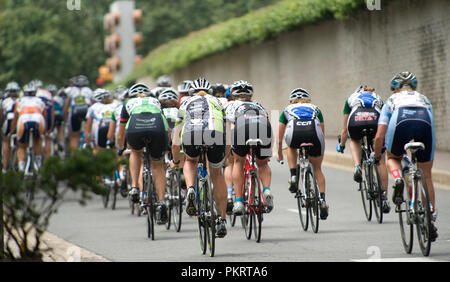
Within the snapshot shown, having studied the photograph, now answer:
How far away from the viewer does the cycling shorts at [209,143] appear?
11.1 metres

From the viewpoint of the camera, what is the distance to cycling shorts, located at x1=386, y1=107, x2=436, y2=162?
1018cm

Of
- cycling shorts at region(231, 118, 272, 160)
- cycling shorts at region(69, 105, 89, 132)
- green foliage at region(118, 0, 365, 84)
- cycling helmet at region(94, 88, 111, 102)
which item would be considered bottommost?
cycling shorts at region(231, 118, 272, 160)

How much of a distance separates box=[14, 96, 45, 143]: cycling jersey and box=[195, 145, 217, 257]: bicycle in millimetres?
9200

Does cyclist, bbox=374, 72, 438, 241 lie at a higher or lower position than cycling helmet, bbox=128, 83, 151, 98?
lower

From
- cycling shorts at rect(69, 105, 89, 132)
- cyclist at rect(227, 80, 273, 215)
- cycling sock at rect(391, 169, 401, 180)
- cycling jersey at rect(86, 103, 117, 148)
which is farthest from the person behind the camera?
cycling shorts at rect(69, 105, 89, 132)

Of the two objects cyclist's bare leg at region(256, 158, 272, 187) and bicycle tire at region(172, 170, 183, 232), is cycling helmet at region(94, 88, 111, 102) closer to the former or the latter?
bicycle tire at region(172, 170, 183, 232)

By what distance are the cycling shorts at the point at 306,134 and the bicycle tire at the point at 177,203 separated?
1.85 meters

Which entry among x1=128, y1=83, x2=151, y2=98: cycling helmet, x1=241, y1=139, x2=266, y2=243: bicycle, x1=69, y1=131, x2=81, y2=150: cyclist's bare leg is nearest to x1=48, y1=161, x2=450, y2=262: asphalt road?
x1=241, y1=139, x2=266, y2=243: bicycle

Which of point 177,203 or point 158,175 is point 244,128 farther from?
point 177,203

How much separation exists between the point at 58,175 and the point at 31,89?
1292cm

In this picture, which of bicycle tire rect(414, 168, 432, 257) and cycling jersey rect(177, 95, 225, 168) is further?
cycling jersey rect(177, 95, 225, 168)

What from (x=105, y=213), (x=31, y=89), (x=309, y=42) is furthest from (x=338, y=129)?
(x=105, y=213)

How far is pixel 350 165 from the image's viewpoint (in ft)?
76.8
